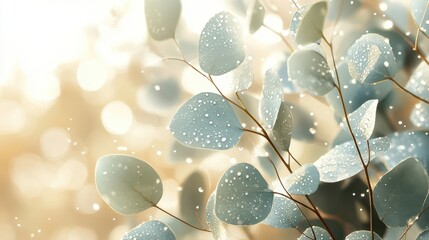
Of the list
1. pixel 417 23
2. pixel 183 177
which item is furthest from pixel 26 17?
pixel 417 23

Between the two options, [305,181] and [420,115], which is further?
[420,115]

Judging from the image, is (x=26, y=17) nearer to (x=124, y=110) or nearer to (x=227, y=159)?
(x=124, y=110)

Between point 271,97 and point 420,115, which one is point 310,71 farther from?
point 420,115

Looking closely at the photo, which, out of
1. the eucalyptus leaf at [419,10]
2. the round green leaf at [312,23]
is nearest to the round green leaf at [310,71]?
the round green leaf at [312,23]

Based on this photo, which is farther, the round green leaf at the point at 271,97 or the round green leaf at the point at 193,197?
the round green leaf at the point at 193,197

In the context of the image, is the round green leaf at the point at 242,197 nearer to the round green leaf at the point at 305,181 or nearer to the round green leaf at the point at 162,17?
the round green leaf at the point at 305,181

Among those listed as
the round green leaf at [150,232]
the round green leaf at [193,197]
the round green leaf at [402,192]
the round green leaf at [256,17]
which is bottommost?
the round green leaf at [193,197]

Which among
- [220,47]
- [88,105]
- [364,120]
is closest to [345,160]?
[364,120]
